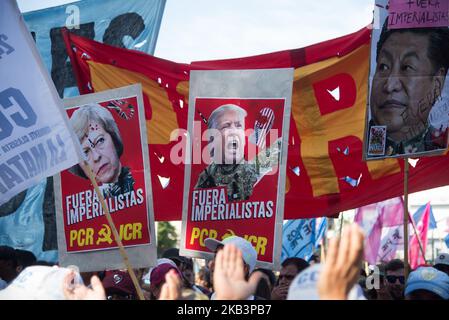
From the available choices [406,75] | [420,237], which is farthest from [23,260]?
[420,237]

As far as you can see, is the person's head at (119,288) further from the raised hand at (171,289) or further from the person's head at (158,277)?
the raised hand at (171,289)

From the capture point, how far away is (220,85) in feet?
23.3

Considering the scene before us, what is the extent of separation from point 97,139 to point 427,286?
318 cm

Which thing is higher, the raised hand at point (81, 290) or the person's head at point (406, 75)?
the person's head at point (406, 75)

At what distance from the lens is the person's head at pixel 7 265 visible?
24.4 ft

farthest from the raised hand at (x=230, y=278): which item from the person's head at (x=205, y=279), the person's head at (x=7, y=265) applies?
the person's head at (x=7, y=265)

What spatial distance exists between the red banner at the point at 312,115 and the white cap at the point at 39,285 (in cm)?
465

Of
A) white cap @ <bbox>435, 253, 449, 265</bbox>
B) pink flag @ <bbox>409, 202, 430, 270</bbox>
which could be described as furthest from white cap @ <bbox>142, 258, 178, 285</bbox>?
pink flag @ <bbox>409, 202, 430, 270</bbox>

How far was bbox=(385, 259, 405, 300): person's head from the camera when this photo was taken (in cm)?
747

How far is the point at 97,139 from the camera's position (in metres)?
7.06

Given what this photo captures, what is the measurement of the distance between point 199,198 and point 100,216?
2.89ft

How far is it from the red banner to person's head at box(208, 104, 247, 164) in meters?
1.40

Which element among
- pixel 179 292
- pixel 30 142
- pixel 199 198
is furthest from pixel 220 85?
pixel 179 292

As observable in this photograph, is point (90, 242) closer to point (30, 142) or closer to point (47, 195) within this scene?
point (30, 142)
